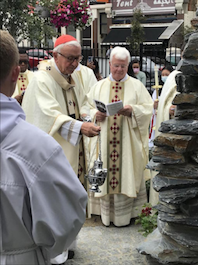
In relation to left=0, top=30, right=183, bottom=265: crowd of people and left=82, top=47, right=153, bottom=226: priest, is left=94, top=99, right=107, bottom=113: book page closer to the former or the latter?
left=0, top=30, right=183, bottom=265: crowd of people

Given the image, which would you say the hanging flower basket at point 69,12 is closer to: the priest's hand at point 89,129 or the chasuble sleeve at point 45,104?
the chasuble sleeve at point 45,104

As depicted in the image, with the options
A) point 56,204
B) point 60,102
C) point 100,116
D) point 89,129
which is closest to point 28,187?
point 56,204

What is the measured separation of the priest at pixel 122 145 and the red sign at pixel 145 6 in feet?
68.9

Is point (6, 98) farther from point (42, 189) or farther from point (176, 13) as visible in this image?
point (176, 13)

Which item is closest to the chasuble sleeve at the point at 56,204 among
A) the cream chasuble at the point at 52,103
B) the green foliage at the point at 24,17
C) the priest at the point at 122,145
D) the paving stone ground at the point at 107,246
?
the cream chasuble at the point at 52,103

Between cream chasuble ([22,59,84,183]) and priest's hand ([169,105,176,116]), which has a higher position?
cream chasuble ([22,59,84,183])

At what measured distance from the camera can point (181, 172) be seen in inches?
154

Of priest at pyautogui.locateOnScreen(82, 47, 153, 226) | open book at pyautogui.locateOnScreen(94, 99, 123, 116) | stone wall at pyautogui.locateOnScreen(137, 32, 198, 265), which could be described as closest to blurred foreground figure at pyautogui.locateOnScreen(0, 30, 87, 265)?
stone wall at pyautogui.locateOnScreen(137, 32, 198, 265)

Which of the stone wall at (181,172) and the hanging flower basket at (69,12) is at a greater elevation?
the hanging flower basket at (69,12)

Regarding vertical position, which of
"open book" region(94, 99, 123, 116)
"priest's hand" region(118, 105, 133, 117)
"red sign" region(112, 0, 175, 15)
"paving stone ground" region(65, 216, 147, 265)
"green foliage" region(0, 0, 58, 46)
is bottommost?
"paving stone ground" region(65, 216, 147, 265)

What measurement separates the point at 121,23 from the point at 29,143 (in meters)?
26.6

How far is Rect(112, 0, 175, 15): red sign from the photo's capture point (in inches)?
1017

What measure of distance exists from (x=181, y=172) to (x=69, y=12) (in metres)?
6.57

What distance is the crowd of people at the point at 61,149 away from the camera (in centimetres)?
176
